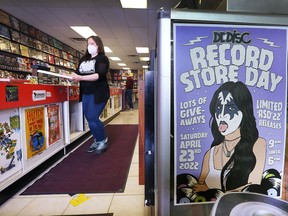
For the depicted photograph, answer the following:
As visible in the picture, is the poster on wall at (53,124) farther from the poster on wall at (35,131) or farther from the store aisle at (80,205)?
the store aisle at (80,205)

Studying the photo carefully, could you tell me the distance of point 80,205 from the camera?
5.05 feet

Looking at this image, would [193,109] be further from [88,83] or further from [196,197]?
[88,83]

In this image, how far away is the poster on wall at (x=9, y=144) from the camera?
151 centimetres

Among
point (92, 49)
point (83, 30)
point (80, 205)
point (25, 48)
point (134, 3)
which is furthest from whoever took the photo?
point (83, 30)

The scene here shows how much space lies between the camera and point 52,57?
263 inches

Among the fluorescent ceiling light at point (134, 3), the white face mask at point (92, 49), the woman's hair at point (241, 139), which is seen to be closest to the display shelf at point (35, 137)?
the white face mask at point (92, 49)

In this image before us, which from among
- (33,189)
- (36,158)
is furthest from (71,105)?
(33,189)

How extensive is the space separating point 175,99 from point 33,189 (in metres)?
1.72

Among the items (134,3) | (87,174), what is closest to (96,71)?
(87,174)

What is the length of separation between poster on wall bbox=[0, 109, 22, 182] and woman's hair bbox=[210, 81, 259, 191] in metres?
1.54

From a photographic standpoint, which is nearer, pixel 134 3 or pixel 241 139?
pixel 241 139

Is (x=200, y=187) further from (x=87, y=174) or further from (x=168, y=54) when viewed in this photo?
(x=87, y=174)

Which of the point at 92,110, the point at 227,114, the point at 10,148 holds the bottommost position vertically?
the point at 10,148

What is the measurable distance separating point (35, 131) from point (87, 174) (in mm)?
677
